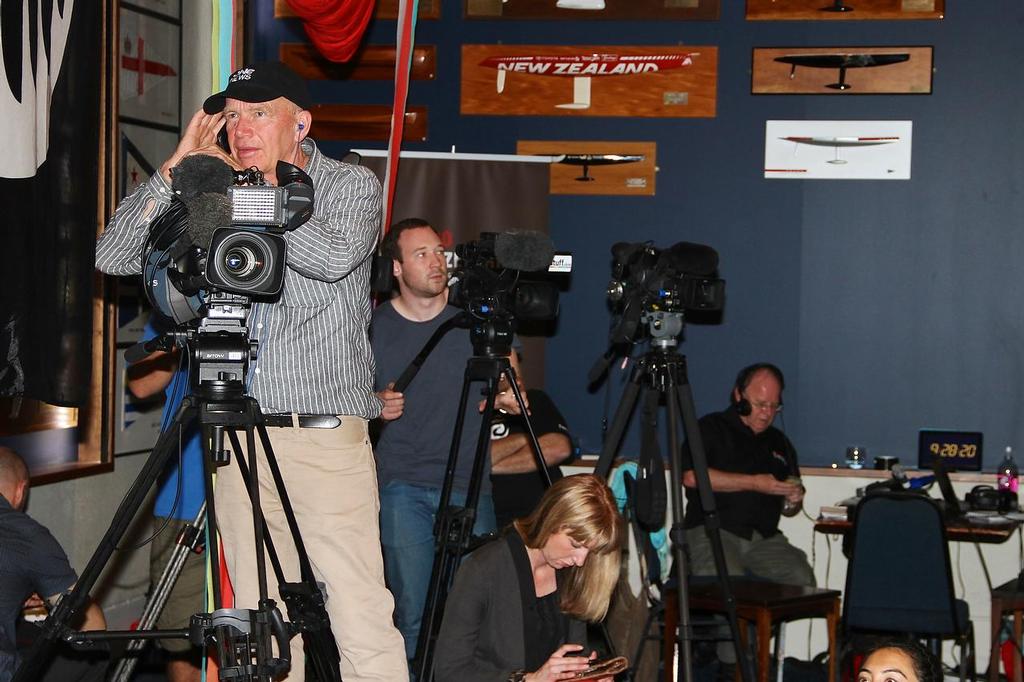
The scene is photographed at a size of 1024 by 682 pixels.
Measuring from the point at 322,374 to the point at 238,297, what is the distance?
383 mm

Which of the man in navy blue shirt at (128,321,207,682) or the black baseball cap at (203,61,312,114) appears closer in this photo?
the black baseball cap at (203,61,312,114)

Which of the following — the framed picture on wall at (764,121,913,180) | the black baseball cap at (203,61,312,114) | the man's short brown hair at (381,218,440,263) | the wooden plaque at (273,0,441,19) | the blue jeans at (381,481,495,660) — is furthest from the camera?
the wooden plaque at (273,0,441,19)

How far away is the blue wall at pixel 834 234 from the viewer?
5.73 meters

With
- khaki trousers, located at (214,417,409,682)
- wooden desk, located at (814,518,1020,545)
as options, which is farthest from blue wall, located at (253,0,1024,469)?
khaki trousers, located at (214,417,409,682)

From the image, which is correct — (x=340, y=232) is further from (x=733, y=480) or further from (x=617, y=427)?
(x=733, y=480)

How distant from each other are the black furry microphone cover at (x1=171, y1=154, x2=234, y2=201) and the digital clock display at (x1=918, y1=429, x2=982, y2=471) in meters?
4.34

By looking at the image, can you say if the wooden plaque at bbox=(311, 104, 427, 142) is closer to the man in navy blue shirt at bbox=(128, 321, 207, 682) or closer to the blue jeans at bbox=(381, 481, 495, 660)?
the man in navy blue shirt at bbox=(128, 321, 207, 682)

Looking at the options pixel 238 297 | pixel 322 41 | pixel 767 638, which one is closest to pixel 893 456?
pixel 767 638

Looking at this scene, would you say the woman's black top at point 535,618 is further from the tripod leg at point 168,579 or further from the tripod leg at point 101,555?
the tripod leg at point 101,555

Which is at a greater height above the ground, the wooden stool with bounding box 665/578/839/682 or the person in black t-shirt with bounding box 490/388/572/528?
the person in black t-shirt with bounding box 490/388/572/528

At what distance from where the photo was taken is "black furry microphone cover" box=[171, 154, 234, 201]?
223 centimetres

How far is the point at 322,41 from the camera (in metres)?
5.09

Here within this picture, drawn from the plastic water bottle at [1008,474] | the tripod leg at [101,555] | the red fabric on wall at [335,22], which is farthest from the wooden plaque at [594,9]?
the tripod leg at [101,555]

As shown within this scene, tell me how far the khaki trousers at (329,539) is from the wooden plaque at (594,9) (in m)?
3.81
